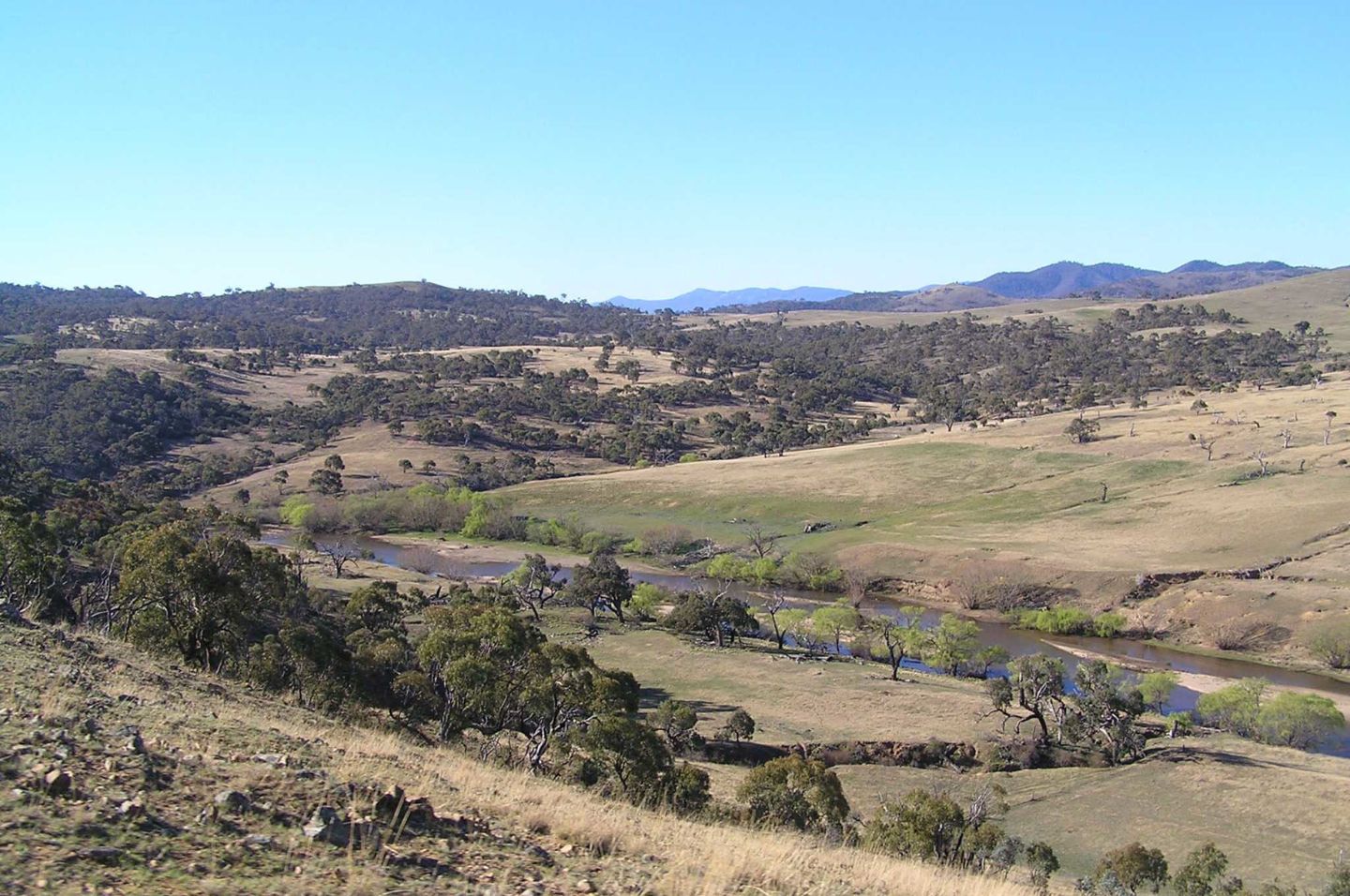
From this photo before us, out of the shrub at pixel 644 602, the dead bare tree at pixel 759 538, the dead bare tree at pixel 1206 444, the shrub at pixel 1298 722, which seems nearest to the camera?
the shrub at pixel 1298 722

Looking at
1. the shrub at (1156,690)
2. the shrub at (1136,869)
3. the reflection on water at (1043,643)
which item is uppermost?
the shrub at (1136,869)

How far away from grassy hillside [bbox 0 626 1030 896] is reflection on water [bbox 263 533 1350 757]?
45.6 meters

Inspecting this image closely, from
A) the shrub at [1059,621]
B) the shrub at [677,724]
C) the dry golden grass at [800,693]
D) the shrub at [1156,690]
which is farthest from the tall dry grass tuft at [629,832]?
the shrub at [1059,621]

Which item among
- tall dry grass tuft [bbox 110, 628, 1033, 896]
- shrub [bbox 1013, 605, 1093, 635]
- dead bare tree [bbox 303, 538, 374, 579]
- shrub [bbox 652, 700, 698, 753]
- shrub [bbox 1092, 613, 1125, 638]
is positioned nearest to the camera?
tall dry grass tuft [bbox 110, 628, 1033, 896]

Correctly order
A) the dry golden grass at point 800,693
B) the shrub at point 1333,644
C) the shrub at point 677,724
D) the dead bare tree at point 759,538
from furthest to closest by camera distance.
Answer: the dead bare tree at point 759,538 → the shrub at point 1333,644 → the dry golden grass at point 800,693 → the shrub at point 677,724

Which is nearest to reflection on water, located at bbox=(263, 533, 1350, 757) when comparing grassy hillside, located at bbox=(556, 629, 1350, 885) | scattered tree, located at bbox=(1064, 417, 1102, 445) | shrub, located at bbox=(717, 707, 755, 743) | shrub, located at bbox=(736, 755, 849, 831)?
grassy hillside, located at bbox=(556, 629, 1350, 885)

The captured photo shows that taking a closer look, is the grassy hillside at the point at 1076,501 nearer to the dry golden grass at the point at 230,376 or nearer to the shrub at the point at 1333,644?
the shrub at the point at 1333,644

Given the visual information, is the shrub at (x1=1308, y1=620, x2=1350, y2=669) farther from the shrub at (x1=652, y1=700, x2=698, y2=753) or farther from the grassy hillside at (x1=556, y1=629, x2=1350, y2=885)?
the shrub at (x1=652, y1=700, x2=698, y2=753)

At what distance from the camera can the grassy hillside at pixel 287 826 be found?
26.6ft

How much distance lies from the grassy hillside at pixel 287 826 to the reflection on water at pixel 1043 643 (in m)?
45.6

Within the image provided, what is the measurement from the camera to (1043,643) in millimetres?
66250

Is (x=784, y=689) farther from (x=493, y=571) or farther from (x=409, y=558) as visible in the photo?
(x=409, y=558)

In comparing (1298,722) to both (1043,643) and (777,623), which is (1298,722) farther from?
(777,623)

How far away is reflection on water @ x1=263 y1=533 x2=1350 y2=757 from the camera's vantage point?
184 feet
